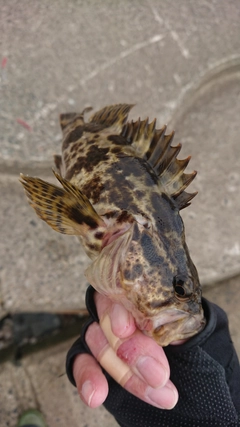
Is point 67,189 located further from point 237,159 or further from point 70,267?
point 237,159

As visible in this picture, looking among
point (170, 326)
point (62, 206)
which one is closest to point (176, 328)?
point (170, 326)

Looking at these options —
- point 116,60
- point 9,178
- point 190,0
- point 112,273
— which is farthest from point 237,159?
point 112,273

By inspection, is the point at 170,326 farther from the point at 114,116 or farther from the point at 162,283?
the point at 114,116

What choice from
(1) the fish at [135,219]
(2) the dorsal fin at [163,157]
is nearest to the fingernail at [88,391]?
(1) the fish at [135,219]

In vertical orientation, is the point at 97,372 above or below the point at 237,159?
below

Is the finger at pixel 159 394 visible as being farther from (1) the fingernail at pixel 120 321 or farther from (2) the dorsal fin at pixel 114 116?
(2) the dorsal fin at pixel 114 116

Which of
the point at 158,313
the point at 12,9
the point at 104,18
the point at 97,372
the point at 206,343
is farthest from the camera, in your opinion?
the point at 104,18

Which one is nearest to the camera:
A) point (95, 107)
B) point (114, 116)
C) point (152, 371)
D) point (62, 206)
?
point (152, 371)
